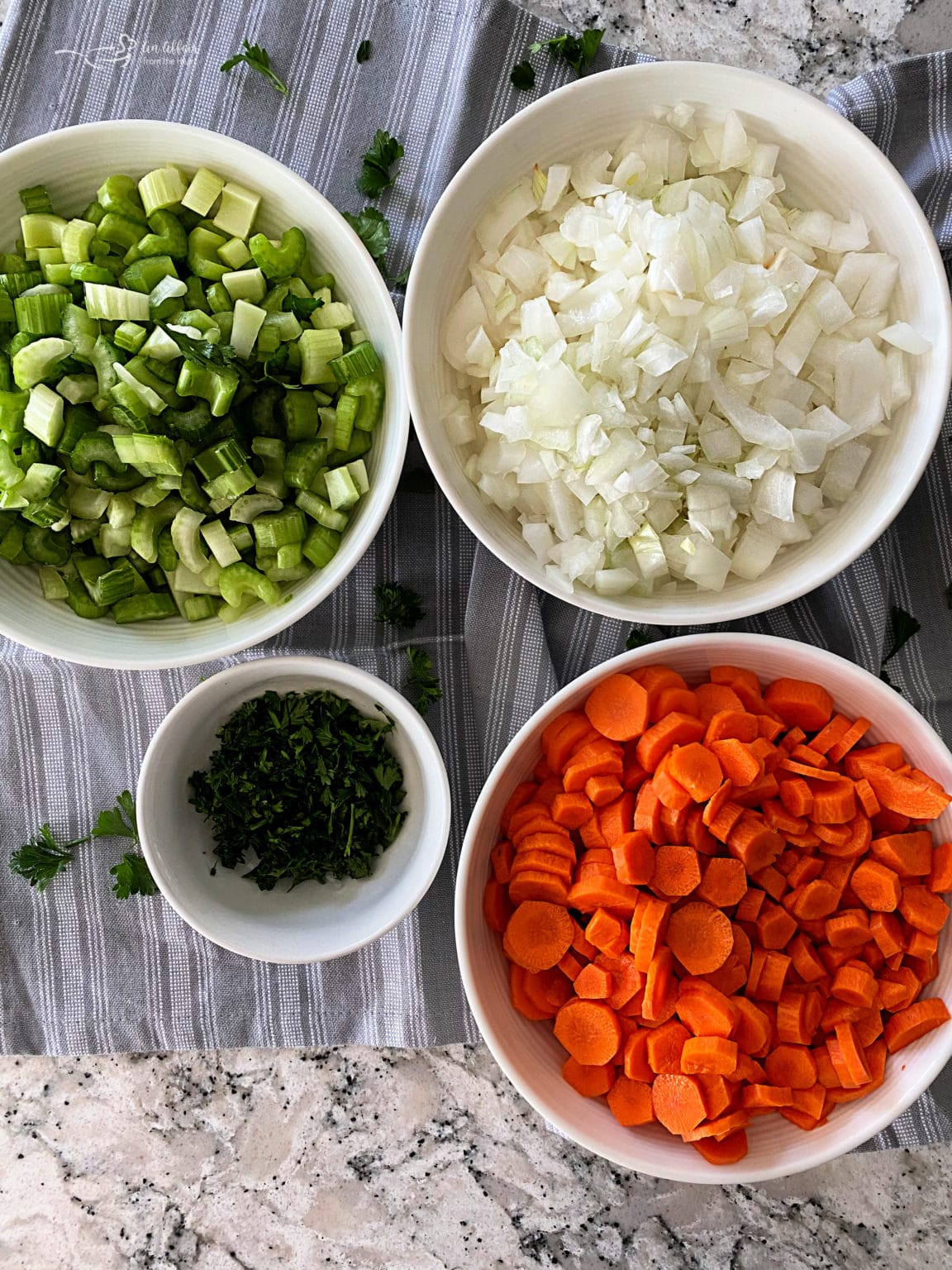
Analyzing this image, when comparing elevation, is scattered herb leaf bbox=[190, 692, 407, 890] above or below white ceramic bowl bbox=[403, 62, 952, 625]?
below

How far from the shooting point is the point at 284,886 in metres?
2.00

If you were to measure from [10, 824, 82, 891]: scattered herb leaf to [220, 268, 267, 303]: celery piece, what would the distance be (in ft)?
3.79

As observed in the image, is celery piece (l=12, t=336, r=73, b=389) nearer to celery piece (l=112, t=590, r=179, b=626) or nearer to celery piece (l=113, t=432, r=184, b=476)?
celery piece (l=113, t=432, r=184, b=476)

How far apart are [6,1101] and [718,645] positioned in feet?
5.87

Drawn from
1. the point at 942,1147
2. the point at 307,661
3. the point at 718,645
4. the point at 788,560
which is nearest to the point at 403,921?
the point at 307,661

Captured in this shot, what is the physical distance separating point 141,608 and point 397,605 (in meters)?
0.49

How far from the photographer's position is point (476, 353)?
5.64ft

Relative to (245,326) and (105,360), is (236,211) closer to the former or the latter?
(245,326)

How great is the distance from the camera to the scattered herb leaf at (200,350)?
1.62 meters

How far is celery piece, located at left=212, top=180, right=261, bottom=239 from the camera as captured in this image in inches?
68.9

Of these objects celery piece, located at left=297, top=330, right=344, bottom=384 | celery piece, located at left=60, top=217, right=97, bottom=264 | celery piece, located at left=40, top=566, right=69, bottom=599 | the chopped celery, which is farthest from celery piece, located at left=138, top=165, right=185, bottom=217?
celery piece, located at left=40, top=566, right=69, bottom=599

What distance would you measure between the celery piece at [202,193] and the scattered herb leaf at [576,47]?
72 centimetres

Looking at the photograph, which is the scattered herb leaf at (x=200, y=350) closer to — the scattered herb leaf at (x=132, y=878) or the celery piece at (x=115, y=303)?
the celery piece at (x=115, y=303)

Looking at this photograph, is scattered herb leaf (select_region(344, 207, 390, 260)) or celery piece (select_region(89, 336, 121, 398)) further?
scattered herb leaf (select_region(344, 207, 390, 260))
